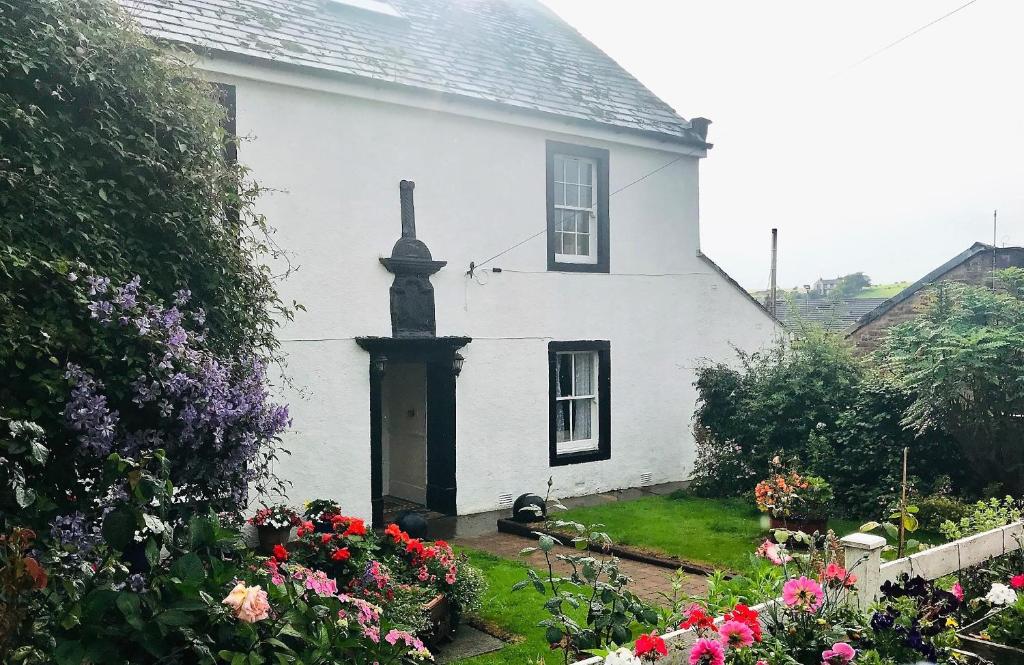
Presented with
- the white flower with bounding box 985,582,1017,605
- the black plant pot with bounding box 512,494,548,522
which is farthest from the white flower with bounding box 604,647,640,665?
the black plant pot with bounding box 512,494,548,522

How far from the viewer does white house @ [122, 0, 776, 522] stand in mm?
10523

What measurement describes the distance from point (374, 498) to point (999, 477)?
8.50m

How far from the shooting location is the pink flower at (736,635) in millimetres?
3848

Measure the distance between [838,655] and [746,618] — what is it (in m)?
0.47

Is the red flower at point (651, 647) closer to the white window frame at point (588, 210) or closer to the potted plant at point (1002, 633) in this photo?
the potted plant at point (1002, 633)

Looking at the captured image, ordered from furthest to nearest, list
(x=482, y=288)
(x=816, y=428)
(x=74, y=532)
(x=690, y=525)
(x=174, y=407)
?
(x=816, y=428), (x=482, y=288), (x=690, y=525), (x=174, y=407), (x=74, y=532)

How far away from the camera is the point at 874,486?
11453mm

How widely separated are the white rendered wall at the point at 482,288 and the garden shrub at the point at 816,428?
41.3 inches

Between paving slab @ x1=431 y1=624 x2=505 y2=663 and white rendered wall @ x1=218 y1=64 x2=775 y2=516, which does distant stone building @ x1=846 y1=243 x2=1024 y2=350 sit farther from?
paving slab @ x1=431 y1=624 x2=505 y2=663

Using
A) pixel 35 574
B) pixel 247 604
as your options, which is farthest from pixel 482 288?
pixel 35 574

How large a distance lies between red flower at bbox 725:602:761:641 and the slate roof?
26.5 feet

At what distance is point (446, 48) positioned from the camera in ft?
42.8

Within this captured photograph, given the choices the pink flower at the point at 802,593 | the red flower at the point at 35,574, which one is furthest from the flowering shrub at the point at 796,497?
the red flower at the point at 35,574

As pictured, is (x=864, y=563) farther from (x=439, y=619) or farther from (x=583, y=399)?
(x=583, y=399)
